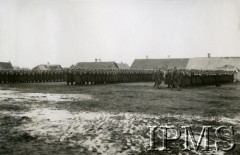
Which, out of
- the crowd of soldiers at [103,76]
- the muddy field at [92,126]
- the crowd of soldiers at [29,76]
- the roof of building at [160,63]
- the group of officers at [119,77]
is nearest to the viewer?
the muddy field at [92,126]

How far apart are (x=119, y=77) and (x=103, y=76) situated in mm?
3099

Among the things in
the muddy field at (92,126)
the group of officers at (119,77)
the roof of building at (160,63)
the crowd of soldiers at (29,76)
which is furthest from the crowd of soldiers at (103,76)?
the roof of building at (160,63)

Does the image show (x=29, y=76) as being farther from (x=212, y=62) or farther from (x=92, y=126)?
(x=212, y=62)

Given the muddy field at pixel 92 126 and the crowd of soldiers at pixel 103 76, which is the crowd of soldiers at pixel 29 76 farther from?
the muddy field at pixel 92 126

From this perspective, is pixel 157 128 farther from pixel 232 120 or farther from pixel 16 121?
pixel 16 121

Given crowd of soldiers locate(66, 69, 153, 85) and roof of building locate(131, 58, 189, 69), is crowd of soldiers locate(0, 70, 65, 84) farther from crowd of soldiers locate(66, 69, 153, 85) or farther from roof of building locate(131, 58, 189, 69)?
roof of building locate(131, 58, 189, 69)

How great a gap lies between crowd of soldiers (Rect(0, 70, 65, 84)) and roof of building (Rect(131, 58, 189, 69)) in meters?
27.7

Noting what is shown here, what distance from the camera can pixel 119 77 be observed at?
33.8 metres

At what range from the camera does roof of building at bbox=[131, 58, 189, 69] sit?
198 feet

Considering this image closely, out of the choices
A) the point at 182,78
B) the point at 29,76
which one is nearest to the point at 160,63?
the point at 29,76

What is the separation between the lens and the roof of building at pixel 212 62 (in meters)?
52.1

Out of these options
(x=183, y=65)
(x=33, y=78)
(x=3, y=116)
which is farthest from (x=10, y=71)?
(x=183, y=65)

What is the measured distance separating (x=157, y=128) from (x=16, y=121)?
12.4 ft

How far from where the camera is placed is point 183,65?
6003 centimetres
